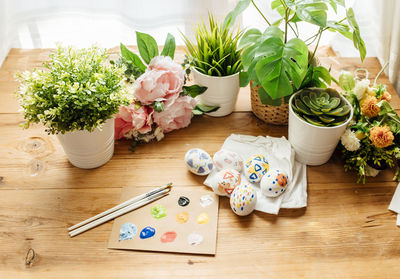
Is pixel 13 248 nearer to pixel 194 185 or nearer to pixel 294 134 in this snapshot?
pixel 194 185

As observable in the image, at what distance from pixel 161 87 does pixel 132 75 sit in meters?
0.09

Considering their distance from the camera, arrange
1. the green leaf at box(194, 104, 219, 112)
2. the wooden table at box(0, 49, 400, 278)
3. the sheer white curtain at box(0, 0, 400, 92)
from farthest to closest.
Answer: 1. the sheer white curtain at box(0, 0, 400, 92)
2. the green leaf at box(194, 104, 219, 112)
3. the wooden table at box(0, 49, 400, 278)

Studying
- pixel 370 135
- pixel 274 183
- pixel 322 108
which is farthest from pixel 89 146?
pixel 370 135

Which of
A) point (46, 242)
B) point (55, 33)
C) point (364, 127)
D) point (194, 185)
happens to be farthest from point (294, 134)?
point (55, 33)

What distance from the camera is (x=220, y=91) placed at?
1088mm

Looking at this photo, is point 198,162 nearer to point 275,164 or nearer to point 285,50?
point 275,164

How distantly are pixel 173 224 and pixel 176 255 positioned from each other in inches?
3.0

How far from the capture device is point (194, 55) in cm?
110

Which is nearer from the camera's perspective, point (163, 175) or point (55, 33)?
point (163, 175)

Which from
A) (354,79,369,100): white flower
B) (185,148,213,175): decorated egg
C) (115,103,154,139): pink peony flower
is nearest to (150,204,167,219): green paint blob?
(185,148,213,175): decorated egg

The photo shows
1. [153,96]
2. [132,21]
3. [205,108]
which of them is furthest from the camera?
[132,21]

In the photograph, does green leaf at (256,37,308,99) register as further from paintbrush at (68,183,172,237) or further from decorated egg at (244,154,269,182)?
paintbrush at (68,183,172,237)

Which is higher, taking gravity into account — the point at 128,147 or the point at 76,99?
the point at 76,99

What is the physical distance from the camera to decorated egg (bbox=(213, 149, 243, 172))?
963 millimetres
